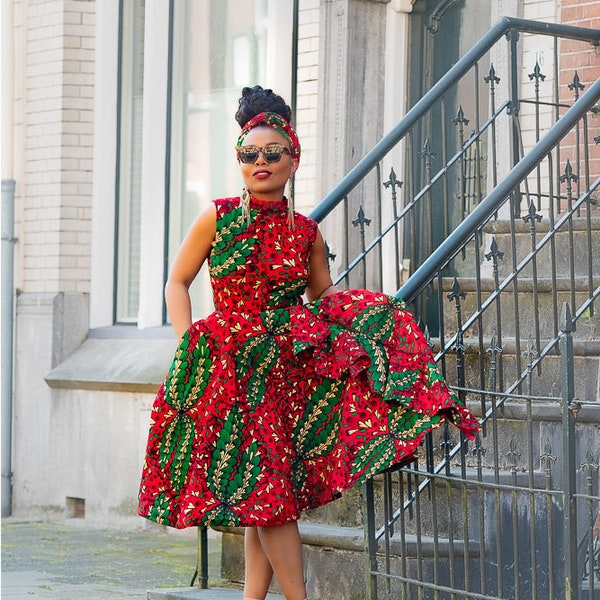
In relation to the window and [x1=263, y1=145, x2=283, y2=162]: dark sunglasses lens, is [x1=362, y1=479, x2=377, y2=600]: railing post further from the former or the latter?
the window

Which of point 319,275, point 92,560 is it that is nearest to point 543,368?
point 319,275

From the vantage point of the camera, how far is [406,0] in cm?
932

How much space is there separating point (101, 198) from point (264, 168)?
19.8 feet

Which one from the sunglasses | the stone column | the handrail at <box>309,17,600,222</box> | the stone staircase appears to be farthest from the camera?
the stone column

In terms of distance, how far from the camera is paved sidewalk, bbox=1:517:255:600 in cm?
698

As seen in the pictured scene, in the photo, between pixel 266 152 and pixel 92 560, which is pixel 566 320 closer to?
pixel 266 152

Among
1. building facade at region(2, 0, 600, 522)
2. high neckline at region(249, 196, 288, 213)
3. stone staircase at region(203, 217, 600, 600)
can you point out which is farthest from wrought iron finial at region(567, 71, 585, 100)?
building facade at region(2, 0, 600, 522)

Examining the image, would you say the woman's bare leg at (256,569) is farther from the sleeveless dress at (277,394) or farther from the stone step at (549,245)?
the stone step at (549,245)

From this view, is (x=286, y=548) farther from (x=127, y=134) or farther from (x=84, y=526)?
(x=127, y=134)

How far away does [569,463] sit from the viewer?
15.5ft

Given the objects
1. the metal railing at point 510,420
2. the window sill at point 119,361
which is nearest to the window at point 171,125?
the window sill at point 119,361

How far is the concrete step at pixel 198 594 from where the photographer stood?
5.88 meters

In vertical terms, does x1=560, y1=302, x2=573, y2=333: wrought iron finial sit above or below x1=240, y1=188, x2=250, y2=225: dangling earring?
below

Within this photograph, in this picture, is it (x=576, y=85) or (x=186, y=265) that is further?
(x=576, y=85)
